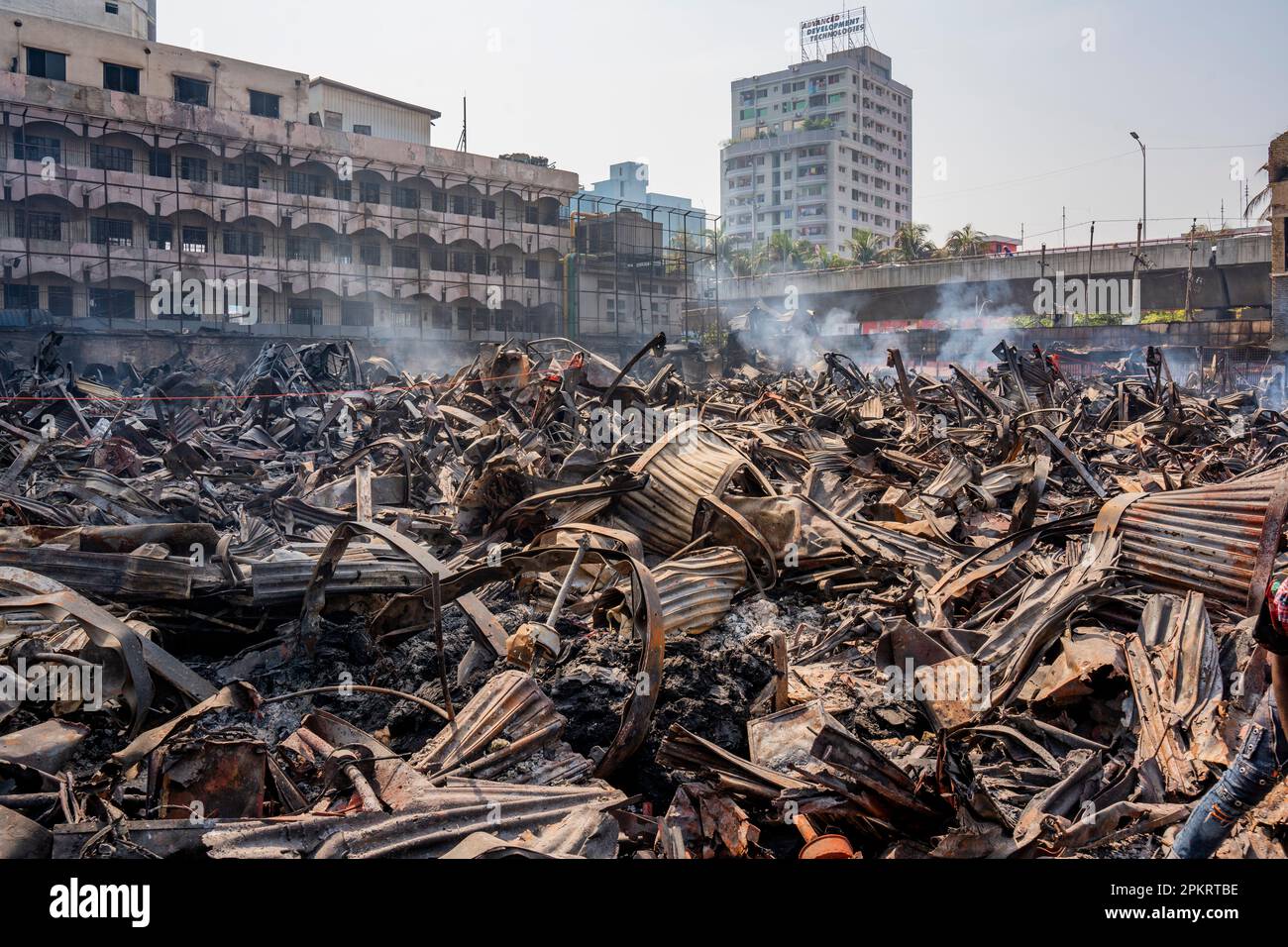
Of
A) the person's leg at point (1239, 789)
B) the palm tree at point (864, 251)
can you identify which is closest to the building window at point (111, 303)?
the person's leg at point (1239, 789)

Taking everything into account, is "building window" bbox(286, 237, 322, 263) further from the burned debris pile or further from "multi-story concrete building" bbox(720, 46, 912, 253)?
"multi-story concrete building" bbox(720, 46, 912, 253)

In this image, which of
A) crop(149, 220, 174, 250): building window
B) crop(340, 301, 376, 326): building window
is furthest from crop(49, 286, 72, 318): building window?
crop(340, 301, 376, 326): building window

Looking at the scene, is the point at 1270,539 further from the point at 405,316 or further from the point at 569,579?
the point at 405,316

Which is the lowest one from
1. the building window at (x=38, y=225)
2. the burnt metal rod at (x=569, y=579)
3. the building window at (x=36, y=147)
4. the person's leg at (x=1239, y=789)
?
the person's leg at (x=1239, y=789)

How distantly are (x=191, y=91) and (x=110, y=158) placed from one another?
4.58 meters

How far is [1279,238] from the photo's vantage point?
26.2m

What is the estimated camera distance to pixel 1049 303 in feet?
120

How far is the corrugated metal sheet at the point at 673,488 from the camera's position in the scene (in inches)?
209

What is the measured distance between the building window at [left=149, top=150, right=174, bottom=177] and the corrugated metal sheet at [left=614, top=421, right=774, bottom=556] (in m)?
33.8

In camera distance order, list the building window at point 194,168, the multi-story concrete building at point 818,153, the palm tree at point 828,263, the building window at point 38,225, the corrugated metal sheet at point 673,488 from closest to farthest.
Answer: the corrugated metal sheet at point 673,488 < the building window at point 38,225 < the building window at point 194,168 < the palm tree at point 828,263 < the multi-story concrete building at point 818,153

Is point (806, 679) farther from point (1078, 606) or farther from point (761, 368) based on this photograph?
point (761, 368)

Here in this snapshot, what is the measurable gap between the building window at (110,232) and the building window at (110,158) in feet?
5.92

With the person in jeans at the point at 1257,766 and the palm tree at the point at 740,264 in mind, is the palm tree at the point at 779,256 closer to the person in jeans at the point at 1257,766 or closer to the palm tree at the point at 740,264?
the palm tree at the point at 740,264
